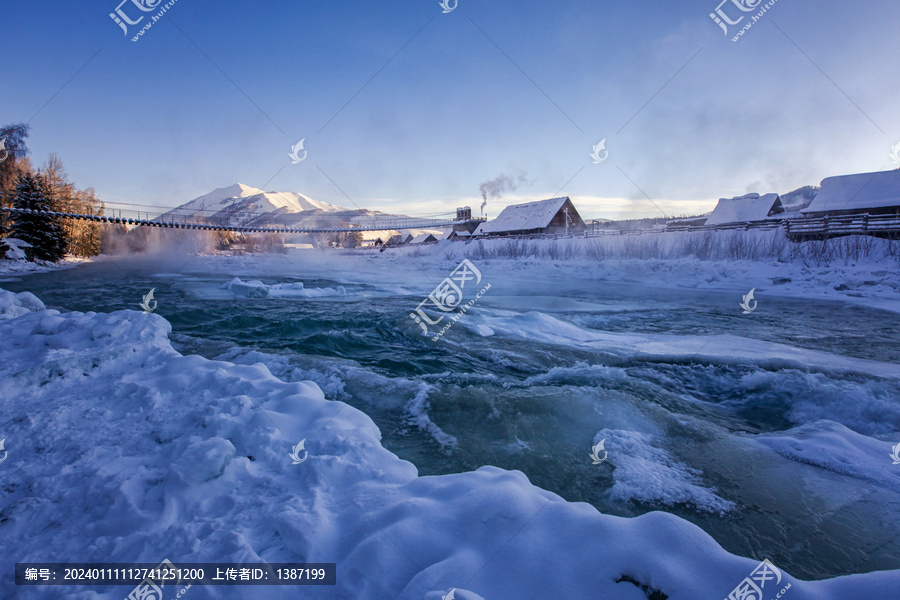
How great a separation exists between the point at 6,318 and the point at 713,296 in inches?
725

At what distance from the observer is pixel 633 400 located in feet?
14.7

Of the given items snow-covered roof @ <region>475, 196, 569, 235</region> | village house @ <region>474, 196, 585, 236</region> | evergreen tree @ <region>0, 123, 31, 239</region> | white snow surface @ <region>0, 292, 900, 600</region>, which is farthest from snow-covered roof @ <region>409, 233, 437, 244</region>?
white snow surface @ <region>0, 292, 900, 600</region>

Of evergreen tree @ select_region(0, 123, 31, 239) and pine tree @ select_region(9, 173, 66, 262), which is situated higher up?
evergreen tree @ select_region(0, 123, 31, 239)

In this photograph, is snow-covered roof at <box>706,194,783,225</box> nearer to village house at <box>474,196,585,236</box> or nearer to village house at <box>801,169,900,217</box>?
Answer: village house at <box>801,169,900,217</box>

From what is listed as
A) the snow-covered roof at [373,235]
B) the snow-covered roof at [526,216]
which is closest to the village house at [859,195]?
the snow-covered roof at [526,216]

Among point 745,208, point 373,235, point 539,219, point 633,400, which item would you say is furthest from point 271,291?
point 373,235

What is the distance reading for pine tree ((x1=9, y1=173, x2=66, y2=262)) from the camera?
956 inches

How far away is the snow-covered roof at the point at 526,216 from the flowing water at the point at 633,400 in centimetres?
3266

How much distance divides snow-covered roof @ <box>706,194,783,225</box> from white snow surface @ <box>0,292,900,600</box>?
38.8 meters

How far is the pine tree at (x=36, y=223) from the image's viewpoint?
24284mm

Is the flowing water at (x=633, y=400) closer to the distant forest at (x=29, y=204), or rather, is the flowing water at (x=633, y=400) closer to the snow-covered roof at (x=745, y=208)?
the distant forest at (x=29, y=204)

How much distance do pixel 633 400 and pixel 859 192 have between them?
3393 cm

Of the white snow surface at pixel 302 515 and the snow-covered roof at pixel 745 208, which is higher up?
the snow-covered roof at pixel 745 208

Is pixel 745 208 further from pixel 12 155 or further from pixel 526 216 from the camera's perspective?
pixel 12 155
